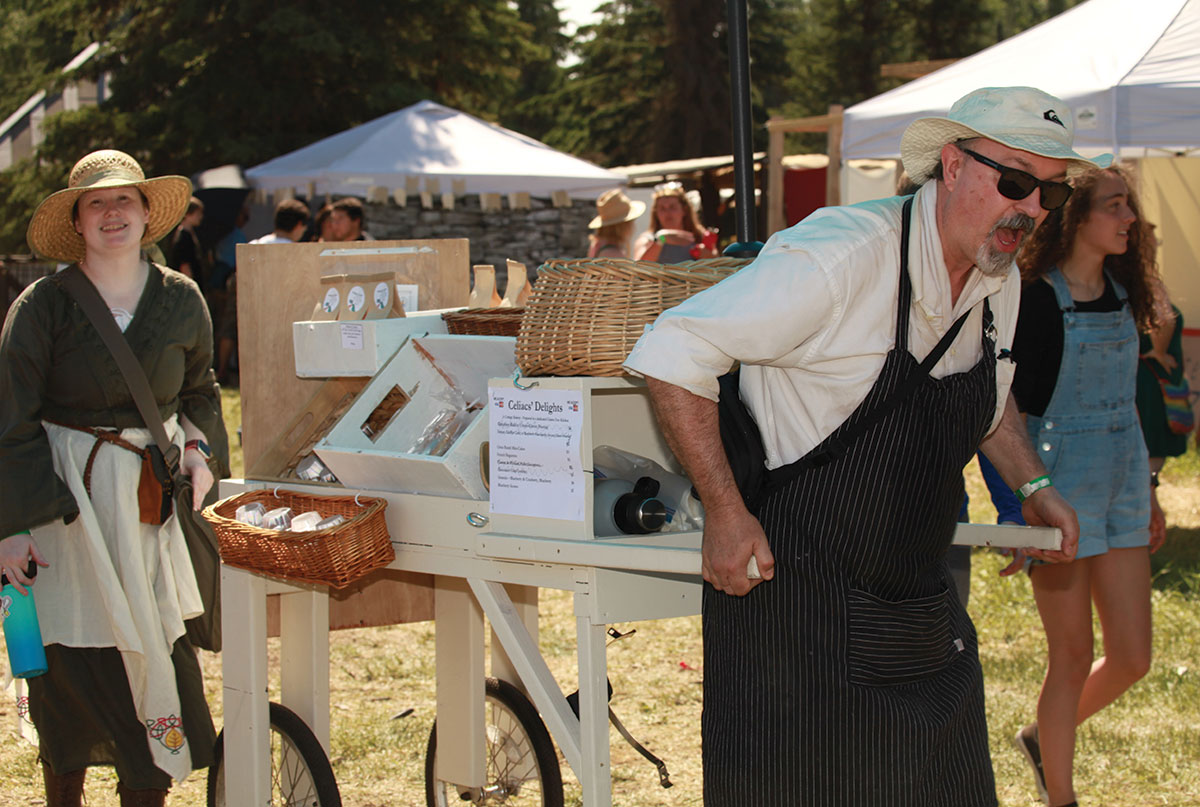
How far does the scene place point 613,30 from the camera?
32344mm

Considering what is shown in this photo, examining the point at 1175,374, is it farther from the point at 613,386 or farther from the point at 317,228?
the point at 317,228

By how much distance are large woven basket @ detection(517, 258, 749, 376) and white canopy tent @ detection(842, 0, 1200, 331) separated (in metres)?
3.63

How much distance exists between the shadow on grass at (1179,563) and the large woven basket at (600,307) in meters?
4.25

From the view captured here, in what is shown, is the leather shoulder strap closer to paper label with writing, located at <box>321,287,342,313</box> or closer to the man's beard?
paper label with writing, located at <box>321,287,342,313</box>

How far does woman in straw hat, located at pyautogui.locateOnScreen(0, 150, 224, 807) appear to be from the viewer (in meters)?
3.12

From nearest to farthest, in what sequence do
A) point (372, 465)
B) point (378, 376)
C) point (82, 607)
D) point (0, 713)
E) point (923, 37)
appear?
1. point (372, 465)
2. point (378, 376)
3. point (82, 607)
4. point (0, 713)
5. point (923, 37)

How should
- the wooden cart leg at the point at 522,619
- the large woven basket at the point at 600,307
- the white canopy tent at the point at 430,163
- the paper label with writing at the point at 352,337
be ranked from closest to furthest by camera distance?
the large woven basket at the point at 600,307 < the paper label with writing at the point at 352,337 < the wooden cart leg at the point at 522,619 < the white canopy tent at the point at 430,163

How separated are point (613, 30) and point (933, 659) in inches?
1247

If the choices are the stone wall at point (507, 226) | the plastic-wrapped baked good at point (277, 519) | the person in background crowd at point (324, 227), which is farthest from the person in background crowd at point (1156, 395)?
the stone wall at point (507, 226)

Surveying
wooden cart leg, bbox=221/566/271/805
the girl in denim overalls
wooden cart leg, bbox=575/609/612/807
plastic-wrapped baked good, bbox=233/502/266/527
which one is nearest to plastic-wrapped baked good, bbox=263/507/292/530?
plastic-wrapped baked good, bbox=233/502/266/527

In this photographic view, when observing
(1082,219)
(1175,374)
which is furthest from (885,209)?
(1175,374)

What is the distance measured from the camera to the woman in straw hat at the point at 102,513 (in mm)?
3117

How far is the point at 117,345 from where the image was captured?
316 centimetres

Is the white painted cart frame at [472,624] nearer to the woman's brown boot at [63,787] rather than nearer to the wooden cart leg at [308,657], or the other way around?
the wooden cart leg at [308,657]
